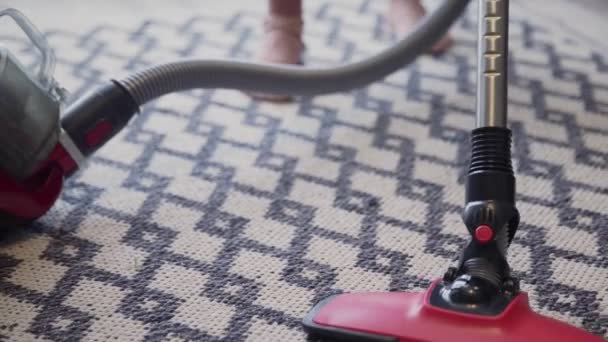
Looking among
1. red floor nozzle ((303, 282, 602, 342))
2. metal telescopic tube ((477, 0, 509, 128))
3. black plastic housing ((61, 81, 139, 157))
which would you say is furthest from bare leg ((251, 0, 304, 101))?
red floor nozzle ((303, 282, 602, 342))

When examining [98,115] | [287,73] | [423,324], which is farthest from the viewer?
[287,73]

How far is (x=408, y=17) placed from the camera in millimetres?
1644

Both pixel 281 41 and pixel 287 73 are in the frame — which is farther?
pixel 281 41

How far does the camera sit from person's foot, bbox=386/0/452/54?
5.32ft

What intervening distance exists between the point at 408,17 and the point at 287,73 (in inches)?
20.1

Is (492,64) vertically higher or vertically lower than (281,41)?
higher

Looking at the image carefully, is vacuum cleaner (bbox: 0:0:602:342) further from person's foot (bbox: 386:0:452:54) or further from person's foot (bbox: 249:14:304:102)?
person's foot (bbox: 386:0:452:54)

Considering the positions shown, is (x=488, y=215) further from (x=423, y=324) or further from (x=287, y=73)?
(x=287, y=73)

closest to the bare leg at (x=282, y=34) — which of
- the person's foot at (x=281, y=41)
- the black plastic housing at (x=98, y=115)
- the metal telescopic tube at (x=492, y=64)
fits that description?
the person's foot at (x=281, y=41)

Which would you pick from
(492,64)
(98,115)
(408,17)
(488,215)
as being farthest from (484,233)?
(408,17)

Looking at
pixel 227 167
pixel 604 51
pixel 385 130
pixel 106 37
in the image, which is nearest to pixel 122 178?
pixel 227 167

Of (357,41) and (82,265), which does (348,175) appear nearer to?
(82,265)

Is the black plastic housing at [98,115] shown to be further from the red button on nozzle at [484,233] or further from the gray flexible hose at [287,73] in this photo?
the red button on nozzle at [484,233]

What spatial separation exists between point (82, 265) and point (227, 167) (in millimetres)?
307
